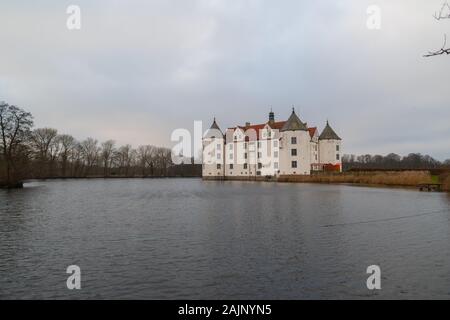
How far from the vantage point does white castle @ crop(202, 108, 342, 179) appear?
70000mm

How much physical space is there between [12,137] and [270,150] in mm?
43433

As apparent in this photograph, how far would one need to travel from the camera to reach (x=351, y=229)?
570 inches

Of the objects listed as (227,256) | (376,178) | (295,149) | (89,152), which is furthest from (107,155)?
(227,256)

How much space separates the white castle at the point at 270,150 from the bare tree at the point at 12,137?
41558mm

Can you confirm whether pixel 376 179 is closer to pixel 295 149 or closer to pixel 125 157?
pixel 295 149

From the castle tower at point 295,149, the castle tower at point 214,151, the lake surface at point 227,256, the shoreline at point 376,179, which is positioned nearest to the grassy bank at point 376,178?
the shoreline at point 376,179

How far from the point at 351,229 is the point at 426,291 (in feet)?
23.3

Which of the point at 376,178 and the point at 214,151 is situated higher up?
the point at 214,151

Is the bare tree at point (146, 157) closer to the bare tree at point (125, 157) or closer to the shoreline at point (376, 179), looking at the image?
the bare tree at point (125, 157)

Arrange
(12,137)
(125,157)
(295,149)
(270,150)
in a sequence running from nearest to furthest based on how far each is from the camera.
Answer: (12,137), (295,149), (270,150), (125,157)

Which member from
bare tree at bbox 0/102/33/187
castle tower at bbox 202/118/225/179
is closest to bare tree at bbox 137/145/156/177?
castle tower at bbox 202/118/225/179

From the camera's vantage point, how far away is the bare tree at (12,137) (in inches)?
1810

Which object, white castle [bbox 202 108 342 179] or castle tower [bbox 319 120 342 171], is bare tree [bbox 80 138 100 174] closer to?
white castle [bbox 202 108 342 179]

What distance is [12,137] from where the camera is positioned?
154 feet
